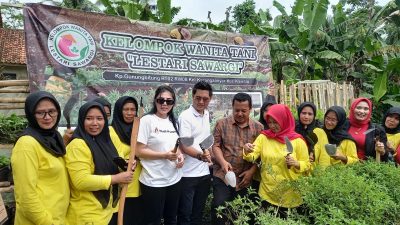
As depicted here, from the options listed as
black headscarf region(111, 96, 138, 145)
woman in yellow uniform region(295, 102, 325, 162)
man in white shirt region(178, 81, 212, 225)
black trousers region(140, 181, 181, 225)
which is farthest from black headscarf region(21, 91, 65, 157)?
woman in yellow uniform region(295, 102, 325, 162)

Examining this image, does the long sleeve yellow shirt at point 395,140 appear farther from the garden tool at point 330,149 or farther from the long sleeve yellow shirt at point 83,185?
the long sleeve yellow shirt at point 83,185

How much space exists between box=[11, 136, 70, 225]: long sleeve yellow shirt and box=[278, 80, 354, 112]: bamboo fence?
221 inches

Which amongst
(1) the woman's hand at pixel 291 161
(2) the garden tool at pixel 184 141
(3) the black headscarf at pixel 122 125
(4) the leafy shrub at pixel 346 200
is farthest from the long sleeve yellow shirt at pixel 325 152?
(3) the black headscarf at pixel 122 125

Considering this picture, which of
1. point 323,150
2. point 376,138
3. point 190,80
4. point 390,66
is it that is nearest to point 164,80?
point 190,80

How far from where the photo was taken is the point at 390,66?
8.91m

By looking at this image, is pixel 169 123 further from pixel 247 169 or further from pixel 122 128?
pixel 247 169

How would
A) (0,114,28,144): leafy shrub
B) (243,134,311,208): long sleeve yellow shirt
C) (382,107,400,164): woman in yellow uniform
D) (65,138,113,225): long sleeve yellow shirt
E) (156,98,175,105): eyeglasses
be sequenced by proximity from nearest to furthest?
(65,138,113,225): long sleeve yellow shirt < (243,134,311,208): long sleeve yellow shirt < (156,98,175,105): eyeglasses < (0,114,28,144): leafy shrub < (382,107,400,164): woman in yellow uniform

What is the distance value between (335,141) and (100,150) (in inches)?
85.3

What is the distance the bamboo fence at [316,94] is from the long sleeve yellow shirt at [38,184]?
221 inches

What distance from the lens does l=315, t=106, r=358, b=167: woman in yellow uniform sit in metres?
3.23

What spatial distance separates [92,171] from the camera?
2.32 metres

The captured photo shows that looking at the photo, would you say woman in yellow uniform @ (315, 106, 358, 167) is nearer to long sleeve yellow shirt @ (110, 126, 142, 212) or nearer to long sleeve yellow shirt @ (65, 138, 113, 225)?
long sleeve yellow shirt @ (110, 126, 142, 212)

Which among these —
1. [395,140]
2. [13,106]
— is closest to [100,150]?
[13,106]

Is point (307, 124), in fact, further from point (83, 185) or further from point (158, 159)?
point (83, 185)
